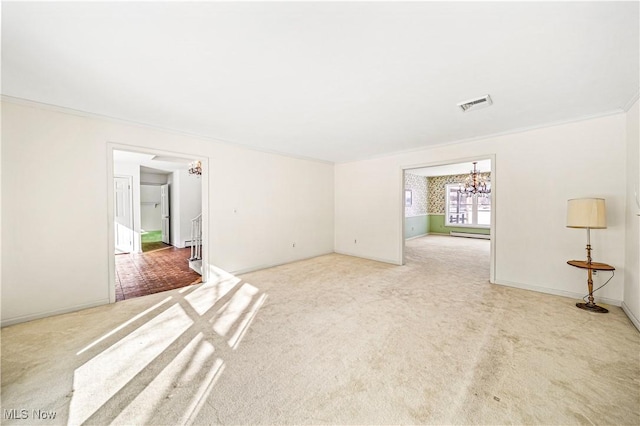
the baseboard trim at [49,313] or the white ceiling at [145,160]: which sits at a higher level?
the white ceiling at [145,160]

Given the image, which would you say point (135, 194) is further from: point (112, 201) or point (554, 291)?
point (554, 291)

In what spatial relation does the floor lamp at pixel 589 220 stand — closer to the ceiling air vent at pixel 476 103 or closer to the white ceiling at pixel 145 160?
the ceiling air vent at pixel 476 103

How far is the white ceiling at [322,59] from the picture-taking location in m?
1.44

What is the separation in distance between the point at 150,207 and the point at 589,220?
1239cm

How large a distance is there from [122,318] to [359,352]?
2637mm

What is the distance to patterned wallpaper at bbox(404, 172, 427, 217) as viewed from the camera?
917 centimetres

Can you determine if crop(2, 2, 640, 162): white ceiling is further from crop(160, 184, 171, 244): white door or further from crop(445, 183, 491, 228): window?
crop(445, 183, 491, 228): window

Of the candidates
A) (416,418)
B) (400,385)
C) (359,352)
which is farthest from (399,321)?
(416,418)

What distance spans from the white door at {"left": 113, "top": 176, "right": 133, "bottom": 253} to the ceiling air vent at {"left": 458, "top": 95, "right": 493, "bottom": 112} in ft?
25.4

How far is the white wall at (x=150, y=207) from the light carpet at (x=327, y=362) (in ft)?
26.4

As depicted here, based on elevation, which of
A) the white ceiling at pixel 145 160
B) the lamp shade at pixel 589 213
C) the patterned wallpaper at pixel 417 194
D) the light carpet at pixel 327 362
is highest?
the white ceiling at pixel 145 160

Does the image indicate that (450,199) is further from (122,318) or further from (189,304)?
(122,318)

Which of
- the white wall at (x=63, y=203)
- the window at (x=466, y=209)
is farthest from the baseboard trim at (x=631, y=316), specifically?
the window at (x=466, y=209)

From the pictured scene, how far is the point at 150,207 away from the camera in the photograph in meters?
9.96
